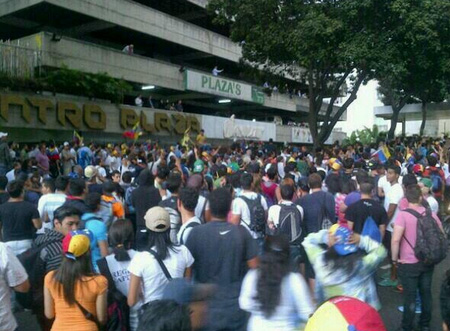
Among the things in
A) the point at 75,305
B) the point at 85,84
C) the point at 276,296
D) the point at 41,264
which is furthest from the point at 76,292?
the point at 85,84

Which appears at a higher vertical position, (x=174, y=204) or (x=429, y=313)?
(x=174, y=204)

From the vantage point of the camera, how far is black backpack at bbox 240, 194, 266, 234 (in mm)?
5273

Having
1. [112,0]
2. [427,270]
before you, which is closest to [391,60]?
[427,270]

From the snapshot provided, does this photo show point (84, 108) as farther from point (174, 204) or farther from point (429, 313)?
point (429, 313)

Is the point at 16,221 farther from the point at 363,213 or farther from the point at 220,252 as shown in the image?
the point at 363,213

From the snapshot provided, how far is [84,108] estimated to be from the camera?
1808 cm

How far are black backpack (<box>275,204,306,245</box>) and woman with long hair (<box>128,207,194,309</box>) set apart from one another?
6.29 feet

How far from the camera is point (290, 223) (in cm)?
515

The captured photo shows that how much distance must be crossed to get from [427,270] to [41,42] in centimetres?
1671

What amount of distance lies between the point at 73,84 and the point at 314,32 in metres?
9.33

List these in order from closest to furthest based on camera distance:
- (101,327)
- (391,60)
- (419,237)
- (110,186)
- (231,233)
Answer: (101,327), (231,233), (419,237), (110,186), (391,60)

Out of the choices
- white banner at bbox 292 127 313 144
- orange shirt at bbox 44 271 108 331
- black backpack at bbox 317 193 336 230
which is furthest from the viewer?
white banner at bbox 292 127 313 144

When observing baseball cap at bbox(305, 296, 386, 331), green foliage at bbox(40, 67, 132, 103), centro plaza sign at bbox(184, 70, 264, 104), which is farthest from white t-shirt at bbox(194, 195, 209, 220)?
centro plaza sign at bbox(184, 70, 264, 104)

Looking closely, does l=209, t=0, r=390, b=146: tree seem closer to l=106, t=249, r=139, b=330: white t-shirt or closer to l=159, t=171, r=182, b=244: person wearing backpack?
l=159, t=171, r=182, b=244: person wearing backpack
